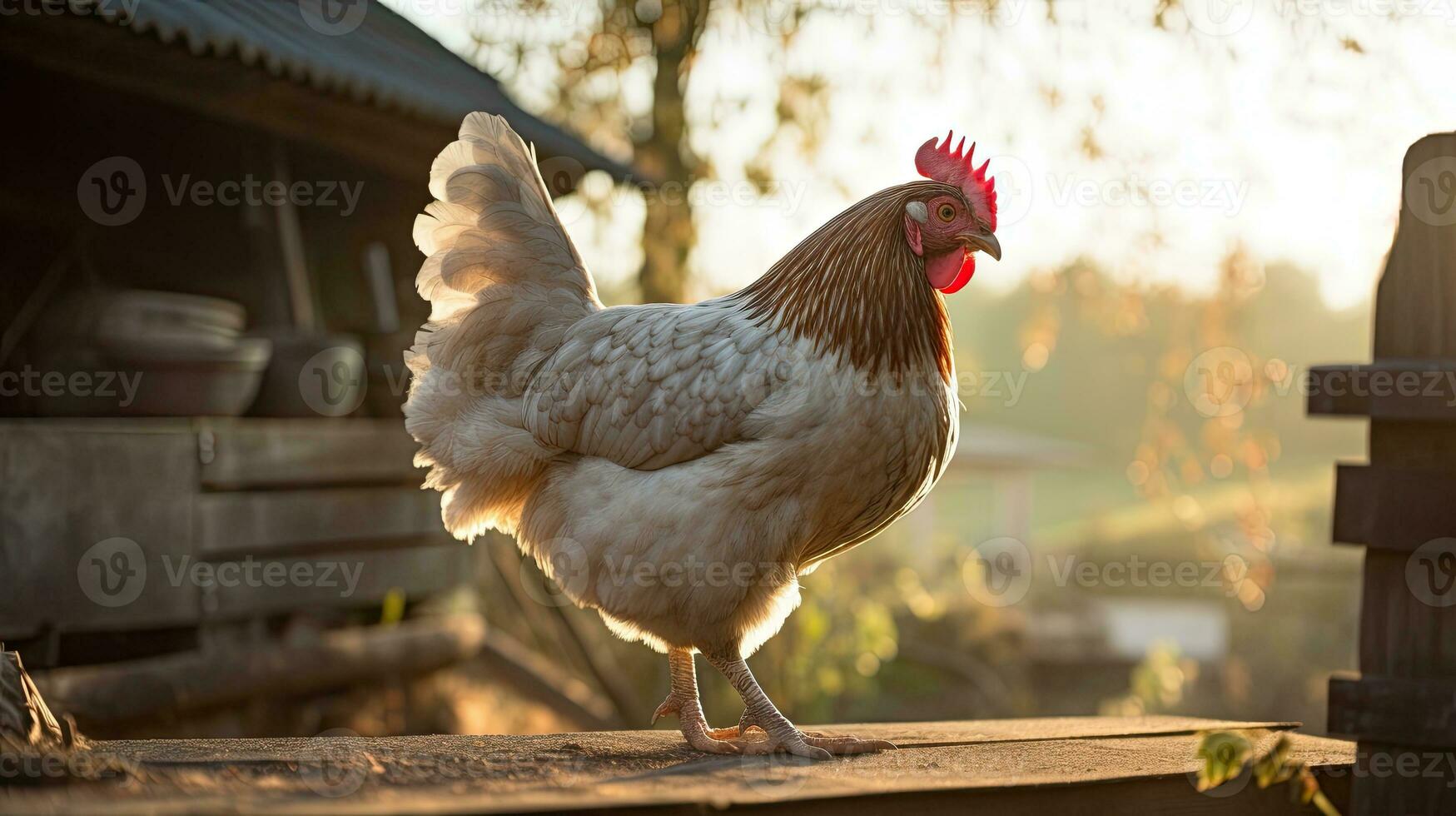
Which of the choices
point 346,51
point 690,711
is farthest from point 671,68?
point 690,711

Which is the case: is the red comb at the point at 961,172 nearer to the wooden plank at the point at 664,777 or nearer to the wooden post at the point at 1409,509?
the wooden post at the point at 1409,509

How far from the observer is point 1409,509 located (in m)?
2.85

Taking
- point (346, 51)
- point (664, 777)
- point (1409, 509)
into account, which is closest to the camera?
point (664, 777)

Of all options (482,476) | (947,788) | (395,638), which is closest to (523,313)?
(482,476)

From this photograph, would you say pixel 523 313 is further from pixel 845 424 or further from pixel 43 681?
pixel 43 681

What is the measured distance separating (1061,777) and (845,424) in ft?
3.42

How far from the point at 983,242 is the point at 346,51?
15.2 feet

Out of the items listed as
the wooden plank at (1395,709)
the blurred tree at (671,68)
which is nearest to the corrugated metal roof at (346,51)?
the blurred tree at (671,68)

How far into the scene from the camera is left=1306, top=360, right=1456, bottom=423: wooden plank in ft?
9.19

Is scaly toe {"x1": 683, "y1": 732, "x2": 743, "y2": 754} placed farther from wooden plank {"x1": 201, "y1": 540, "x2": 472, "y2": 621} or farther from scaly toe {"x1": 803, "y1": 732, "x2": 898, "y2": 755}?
wooden plank {"x1": 201, "y1": 540, "x2": 472, "y2": 621}

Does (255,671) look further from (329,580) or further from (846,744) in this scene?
(846,744)

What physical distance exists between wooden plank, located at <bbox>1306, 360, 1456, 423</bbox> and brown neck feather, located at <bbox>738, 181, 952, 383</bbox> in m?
1.03

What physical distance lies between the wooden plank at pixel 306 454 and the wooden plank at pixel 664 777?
2705mm

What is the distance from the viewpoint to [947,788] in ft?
8.25
